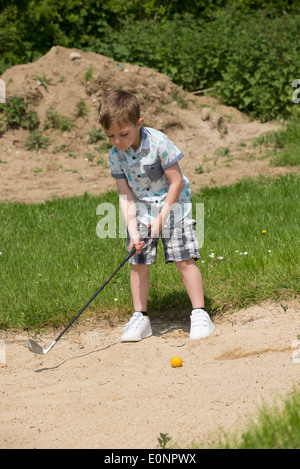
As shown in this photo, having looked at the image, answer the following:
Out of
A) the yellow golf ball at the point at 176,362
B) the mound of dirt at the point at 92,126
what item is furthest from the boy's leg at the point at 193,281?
the mound of dirt at the point at 92,126

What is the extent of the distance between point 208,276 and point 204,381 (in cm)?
135

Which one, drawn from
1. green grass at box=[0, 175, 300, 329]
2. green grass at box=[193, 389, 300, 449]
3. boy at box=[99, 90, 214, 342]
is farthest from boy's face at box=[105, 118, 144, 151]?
green grass at box=[193, 389, 300, 449]

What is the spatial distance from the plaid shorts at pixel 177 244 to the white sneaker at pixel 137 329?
0.37 meters

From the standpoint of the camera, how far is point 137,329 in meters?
3.98

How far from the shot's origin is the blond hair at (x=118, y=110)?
3584mm

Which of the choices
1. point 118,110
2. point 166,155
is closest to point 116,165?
point 166,155

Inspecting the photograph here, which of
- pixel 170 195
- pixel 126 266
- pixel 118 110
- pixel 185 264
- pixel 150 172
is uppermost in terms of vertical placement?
pixel 118 110

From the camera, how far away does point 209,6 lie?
12703mm

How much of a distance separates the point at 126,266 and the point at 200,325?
4.05ft

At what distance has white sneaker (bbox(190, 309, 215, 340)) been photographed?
12.7ft

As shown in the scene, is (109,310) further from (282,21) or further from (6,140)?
(282,21)

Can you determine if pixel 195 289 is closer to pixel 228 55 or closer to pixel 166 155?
pixel 166 155

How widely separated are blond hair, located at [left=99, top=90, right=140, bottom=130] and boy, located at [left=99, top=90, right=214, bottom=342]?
0.08 metres

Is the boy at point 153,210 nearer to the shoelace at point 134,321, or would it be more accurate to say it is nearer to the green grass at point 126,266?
the shoelace at point 134,321
